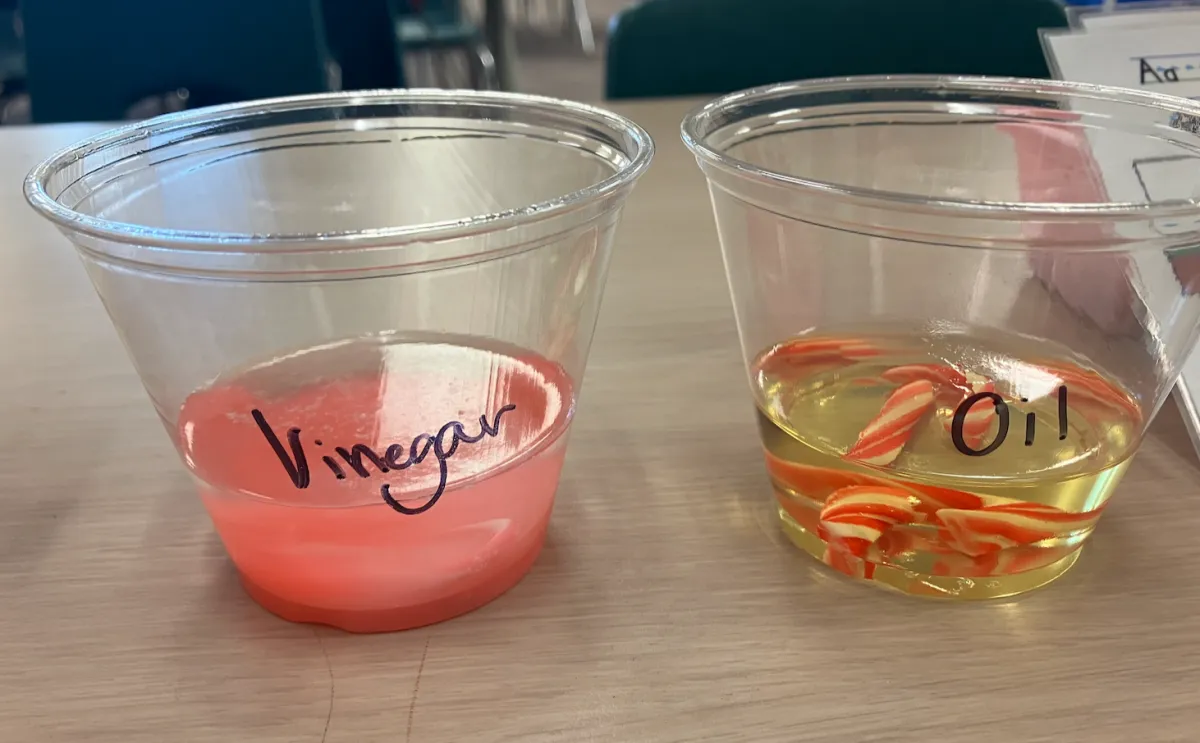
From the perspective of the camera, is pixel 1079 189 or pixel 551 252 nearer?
pixel 551 252

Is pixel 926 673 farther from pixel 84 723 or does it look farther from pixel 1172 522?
pixel 84 723

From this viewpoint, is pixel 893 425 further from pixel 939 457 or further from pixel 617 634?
pixel 617 634

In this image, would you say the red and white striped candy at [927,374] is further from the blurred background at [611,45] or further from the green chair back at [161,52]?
the green chair back at [161,52]

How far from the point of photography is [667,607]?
1.35 ft

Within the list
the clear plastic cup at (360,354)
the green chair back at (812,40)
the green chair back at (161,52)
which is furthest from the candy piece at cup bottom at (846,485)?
the green chair back at (161,52)

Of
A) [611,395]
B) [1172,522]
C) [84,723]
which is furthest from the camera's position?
[611,395]

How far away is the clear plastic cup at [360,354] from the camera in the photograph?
13.9 inches

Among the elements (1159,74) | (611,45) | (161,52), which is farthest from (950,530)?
(161,52)

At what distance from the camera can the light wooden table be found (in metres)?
0.36

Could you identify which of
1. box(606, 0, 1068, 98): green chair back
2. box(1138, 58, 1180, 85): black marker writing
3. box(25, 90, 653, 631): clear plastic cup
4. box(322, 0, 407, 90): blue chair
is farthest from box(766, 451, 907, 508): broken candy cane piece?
box(322, 0, 407, 90): blue chair

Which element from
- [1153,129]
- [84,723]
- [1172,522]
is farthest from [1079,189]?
[84,723]

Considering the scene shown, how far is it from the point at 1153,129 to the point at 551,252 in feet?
1.11

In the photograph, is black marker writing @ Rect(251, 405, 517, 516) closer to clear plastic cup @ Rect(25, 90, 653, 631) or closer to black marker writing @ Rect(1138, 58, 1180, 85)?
clear plastic cup @ Rect(25, 90, 653, 631)

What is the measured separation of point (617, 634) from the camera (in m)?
0.40
